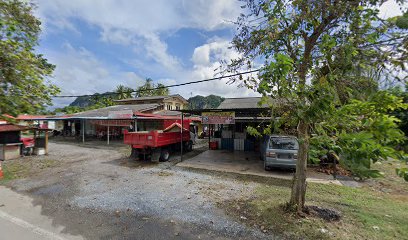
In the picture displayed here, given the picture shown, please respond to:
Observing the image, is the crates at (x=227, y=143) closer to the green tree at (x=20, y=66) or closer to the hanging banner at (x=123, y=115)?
the hanging banner at (x=123, y=115)

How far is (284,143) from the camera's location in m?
8.89

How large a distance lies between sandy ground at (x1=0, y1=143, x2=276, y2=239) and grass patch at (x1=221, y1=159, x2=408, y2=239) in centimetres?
46

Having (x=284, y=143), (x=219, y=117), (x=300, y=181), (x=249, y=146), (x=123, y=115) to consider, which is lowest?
(x=249, y=146)

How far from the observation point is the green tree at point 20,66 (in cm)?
274

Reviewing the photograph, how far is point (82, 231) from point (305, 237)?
14.7 feet

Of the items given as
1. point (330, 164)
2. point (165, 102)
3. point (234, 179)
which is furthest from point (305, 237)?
point (165, 102)

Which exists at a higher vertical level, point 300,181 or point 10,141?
point 10,141

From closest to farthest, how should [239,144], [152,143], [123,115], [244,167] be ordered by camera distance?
[244,167] → [152,143] → [239,144] → [123,115]

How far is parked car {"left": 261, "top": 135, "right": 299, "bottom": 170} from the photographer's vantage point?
865 centimetres

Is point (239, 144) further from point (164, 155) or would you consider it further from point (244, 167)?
point (164, 155)

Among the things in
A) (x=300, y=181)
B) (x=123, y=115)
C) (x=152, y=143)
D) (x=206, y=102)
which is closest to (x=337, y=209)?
(x=300, y=181)

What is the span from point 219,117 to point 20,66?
926cm

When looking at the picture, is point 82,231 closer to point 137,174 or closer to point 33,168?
point 137,174

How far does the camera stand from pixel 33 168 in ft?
32.5
